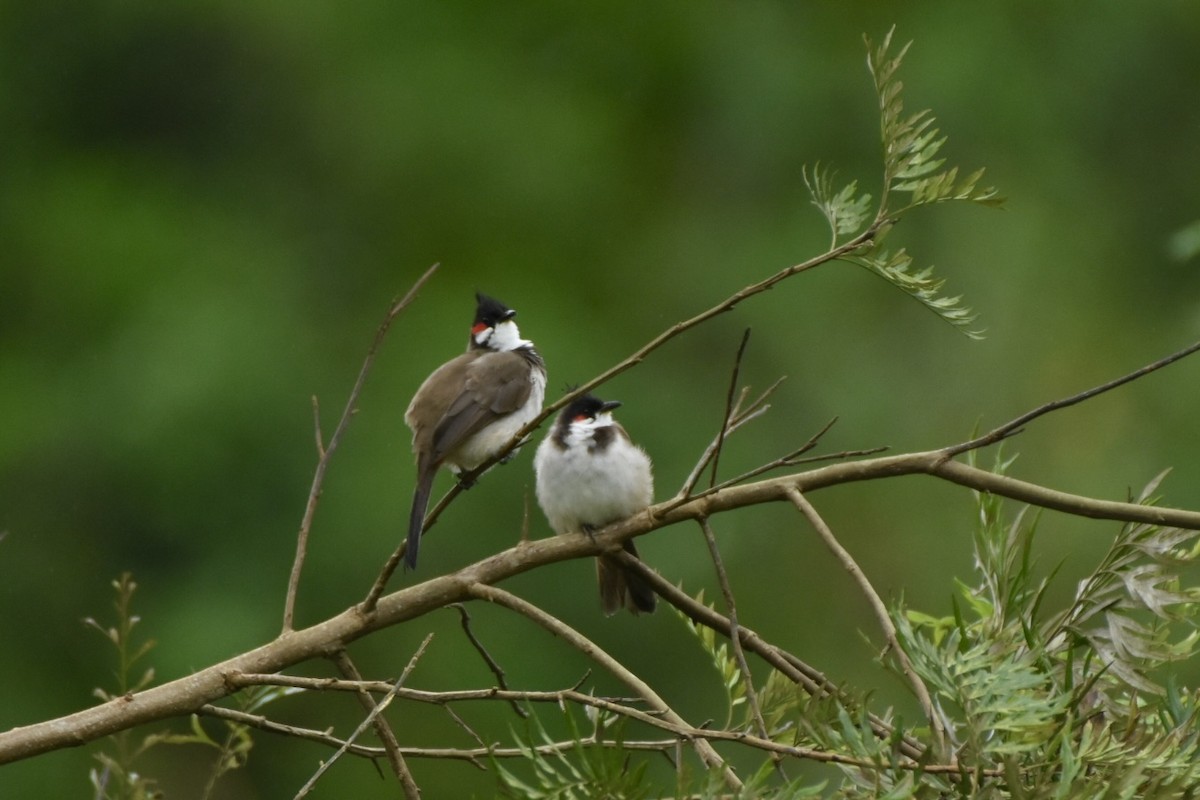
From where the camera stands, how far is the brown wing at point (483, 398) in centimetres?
469

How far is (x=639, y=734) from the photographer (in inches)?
406

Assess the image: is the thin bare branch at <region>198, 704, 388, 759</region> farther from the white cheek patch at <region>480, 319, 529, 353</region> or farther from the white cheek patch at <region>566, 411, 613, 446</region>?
the white cheek patch at <region>480, 319, 529, 353</region>

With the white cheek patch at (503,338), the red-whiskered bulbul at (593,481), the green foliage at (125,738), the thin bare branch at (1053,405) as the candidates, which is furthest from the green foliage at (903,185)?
the white cheek patch at (503,338)

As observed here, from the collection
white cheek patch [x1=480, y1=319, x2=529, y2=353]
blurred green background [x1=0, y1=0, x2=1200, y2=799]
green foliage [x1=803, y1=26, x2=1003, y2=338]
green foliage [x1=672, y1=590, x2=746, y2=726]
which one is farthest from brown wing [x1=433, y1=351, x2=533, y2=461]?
blurred green background [x1=0, y1=0, x2=1200, y2=799]

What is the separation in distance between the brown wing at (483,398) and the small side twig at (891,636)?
2.53 metres

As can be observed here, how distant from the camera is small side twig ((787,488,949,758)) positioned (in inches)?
77.1

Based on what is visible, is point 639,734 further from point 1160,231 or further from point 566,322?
point 1160,231

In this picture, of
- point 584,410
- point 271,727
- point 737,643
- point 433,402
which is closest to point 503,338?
point 433,402

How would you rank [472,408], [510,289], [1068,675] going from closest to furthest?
[1068,675], [472,408], [510,289]

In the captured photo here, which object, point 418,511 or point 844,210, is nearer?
point 844,210

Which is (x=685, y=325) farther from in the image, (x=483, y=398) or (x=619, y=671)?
(x=483, y=398)

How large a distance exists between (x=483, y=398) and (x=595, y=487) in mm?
700

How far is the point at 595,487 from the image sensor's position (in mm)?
4223

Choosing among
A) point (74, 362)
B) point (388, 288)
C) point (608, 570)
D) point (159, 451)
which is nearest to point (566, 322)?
point (388, 288)
